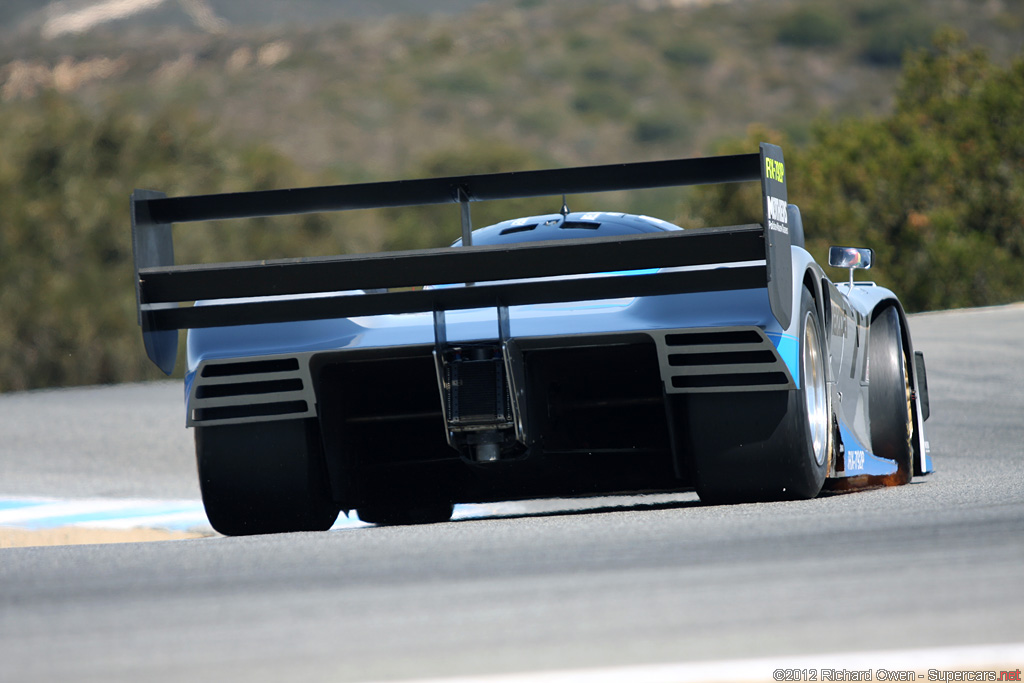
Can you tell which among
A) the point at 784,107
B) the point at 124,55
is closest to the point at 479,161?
the point at 784,107

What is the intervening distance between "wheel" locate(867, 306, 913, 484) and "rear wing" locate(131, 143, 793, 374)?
1.79 metres

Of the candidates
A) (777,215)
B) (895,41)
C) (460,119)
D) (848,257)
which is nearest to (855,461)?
(848,257)

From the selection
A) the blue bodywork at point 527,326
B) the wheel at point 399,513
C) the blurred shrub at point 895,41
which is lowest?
the blurred shrub at point 895,41

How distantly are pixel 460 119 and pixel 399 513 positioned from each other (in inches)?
2684

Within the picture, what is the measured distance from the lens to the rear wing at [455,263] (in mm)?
4660

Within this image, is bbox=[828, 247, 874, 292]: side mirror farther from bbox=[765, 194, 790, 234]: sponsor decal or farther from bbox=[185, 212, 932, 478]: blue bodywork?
bbox=[765, 194, 790, 234]: sponsor decal

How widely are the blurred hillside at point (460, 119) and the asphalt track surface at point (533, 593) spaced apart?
21.1 metres

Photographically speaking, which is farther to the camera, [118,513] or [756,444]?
[118,513]

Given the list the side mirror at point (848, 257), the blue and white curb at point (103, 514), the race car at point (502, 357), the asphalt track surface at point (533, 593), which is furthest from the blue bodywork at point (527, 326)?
the blue and white curb at point (103, 514)

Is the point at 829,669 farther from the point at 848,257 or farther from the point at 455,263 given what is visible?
the point at 848,257

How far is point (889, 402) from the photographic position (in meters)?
6.41

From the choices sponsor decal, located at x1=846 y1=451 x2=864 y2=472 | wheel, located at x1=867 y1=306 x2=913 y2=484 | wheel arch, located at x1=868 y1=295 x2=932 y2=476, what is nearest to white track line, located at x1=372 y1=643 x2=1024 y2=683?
sponsor decal, located at x1=846 y1=451 x2=864 y2=472

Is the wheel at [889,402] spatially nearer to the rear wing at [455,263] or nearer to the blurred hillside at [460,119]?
the rear wing at [455,263]

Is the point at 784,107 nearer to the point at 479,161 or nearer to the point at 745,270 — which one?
the point at 479,161
